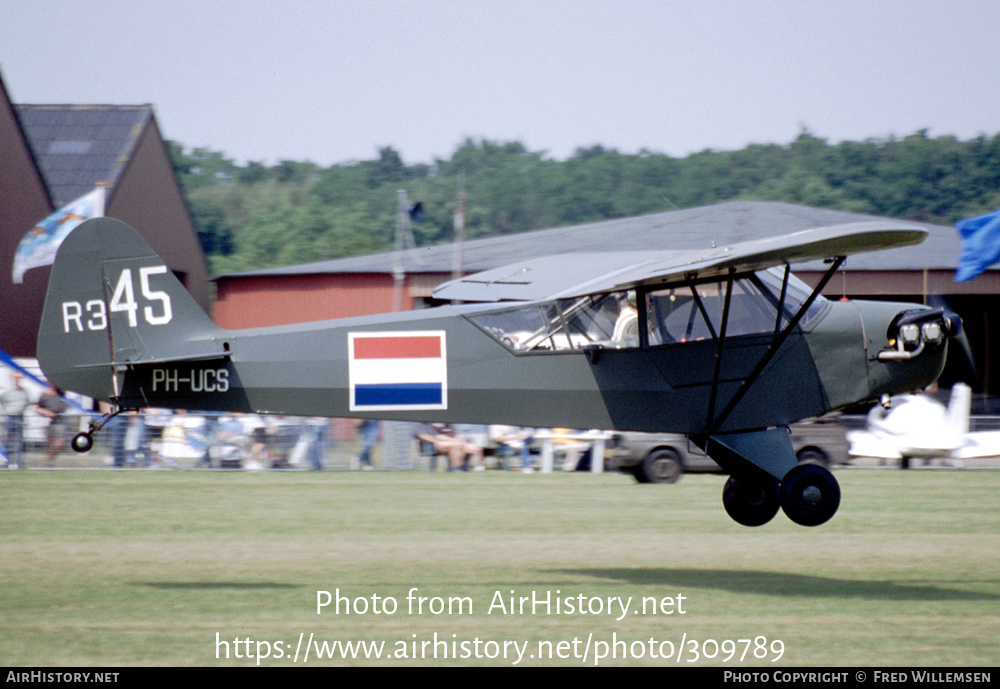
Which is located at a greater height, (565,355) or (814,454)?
(565,355)

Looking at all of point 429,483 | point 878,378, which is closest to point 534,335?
point 878,378

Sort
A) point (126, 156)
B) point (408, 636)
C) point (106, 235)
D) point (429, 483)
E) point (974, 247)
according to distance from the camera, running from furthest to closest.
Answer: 1. point (126, 156)
2. point (429, 483)
3. point (974, 247)
4. point (106, 235)
5. point (408, 636)

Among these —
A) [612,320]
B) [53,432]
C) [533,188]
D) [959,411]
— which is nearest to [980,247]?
[612,320]

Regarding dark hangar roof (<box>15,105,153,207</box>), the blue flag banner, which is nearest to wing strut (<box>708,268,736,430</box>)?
the blue flag banner

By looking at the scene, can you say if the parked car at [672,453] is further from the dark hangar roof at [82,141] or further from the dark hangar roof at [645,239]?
the dark hangar roof at [82,141]

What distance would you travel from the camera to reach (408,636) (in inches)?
302

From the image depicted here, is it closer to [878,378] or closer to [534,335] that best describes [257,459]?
[534,335]

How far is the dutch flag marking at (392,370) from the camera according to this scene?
29.0ft

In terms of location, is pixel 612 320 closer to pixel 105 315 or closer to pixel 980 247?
pixel 105 315

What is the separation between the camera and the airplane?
8.54 m

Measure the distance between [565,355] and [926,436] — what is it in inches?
556

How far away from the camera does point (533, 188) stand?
8812 centimetres

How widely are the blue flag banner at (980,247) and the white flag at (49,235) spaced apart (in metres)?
13.2

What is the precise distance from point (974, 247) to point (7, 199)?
21.7 m
